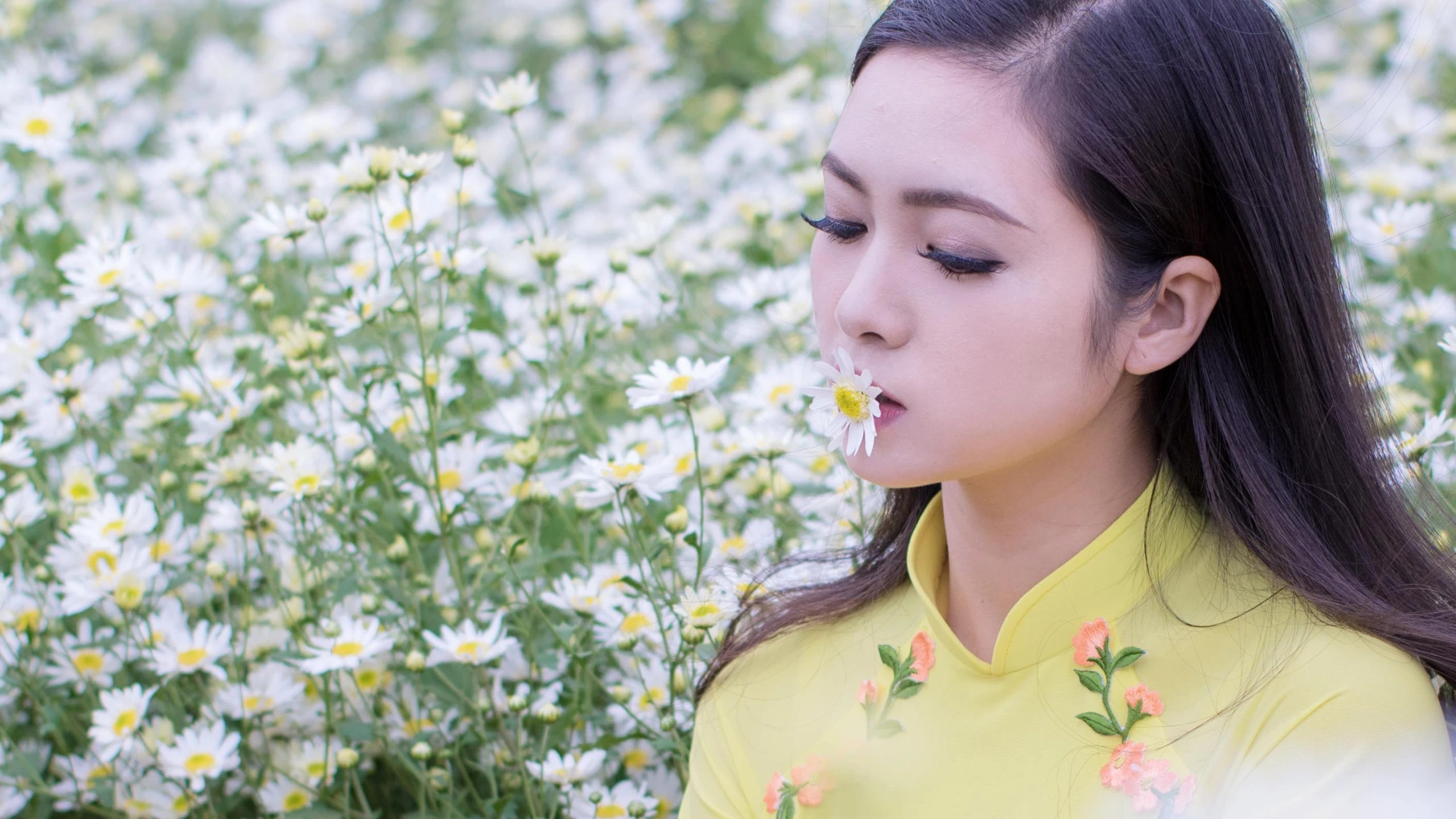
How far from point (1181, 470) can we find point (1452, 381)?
3.29 ft

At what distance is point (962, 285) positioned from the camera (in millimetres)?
960

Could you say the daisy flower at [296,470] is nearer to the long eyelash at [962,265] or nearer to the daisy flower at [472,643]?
the daisy flower at [472,643]

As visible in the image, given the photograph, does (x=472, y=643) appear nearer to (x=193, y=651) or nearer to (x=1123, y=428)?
(x=193, y=651)

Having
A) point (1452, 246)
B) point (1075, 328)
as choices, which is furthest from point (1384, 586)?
point (1452, 246)

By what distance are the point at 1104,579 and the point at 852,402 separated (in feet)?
0.77

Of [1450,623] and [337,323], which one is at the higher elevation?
[337,323]

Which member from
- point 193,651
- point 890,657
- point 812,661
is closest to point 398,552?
point 193,651

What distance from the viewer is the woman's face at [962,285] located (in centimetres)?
95

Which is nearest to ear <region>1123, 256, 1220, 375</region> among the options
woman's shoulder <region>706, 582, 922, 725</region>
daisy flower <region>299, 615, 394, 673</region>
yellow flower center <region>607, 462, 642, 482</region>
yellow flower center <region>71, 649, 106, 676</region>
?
woman's shoulder <region>706, 582, 922, 725</region>

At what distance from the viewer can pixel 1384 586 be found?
3.37 ft

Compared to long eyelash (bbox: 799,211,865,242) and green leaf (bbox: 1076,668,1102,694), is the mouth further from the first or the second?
green leaf (bbox: 1076,668,1102,694)

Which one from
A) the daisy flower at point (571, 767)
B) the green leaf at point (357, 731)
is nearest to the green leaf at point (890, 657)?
the daisy flower at point (571, 767)

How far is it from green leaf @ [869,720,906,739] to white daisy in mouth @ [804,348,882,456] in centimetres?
23

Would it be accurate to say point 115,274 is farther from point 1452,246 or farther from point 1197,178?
point 1452,246
